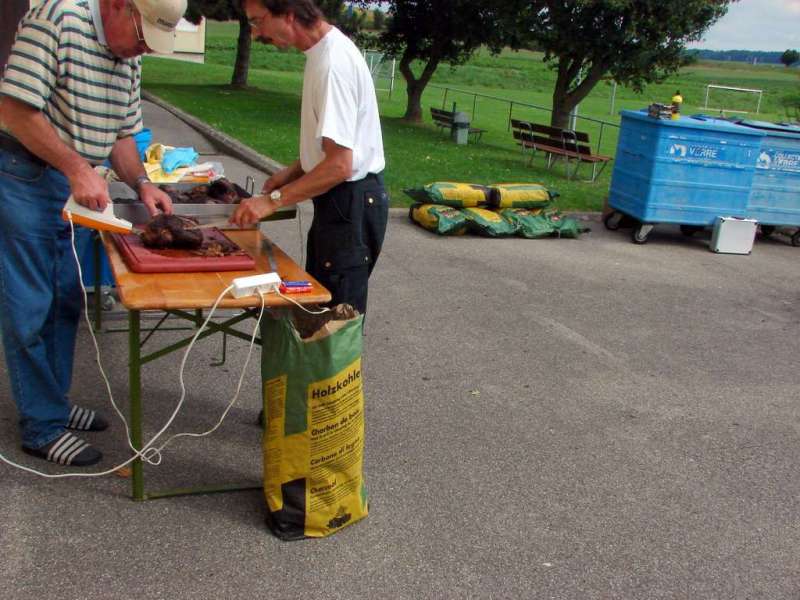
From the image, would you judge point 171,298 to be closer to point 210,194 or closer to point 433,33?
point 210,194

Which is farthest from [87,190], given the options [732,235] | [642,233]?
[732,235]

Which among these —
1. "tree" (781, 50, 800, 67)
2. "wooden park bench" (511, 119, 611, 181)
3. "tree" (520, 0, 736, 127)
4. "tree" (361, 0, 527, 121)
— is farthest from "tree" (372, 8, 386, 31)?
"tree" (781, 50, 800, 67)

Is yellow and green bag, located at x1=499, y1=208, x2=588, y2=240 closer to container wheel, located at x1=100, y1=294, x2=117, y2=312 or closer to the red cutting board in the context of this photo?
container wheel, located at x1=100, y1=294, x2=117, y2=312

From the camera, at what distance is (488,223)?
9.11 meters

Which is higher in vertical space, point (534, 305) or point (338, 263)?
point (338, 263)

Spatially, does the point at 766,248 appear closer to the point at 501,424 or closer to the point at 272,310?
the point at 501,424

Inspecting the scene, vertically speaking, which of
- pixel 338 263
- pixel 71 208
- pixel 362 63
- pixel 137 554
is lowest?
pixel 137 554

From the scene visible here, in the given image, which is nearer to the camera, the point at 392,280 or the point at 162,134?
the point at 392,280

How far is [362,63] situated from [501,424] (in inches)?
81.2

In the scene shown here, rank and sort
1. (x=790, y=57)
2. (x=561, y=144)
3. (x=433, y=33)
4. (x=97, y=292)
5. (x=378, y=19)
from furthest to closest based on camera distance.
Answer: (x=790, y=57)
(x=378, y=19)
(x=433, y=33)
(x=561, y=144)
(x=97, y=292)

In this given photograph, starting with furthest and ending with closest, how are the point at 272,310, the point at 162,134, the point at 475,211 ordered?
the point at 162,134 < the point at 475,211 < the point at 272,310

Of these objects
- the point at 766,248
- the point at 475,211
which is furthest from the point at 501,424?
the point at 766,248

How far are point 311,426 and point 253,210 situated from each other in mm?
968

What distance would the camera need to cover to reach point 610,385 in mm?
5383
